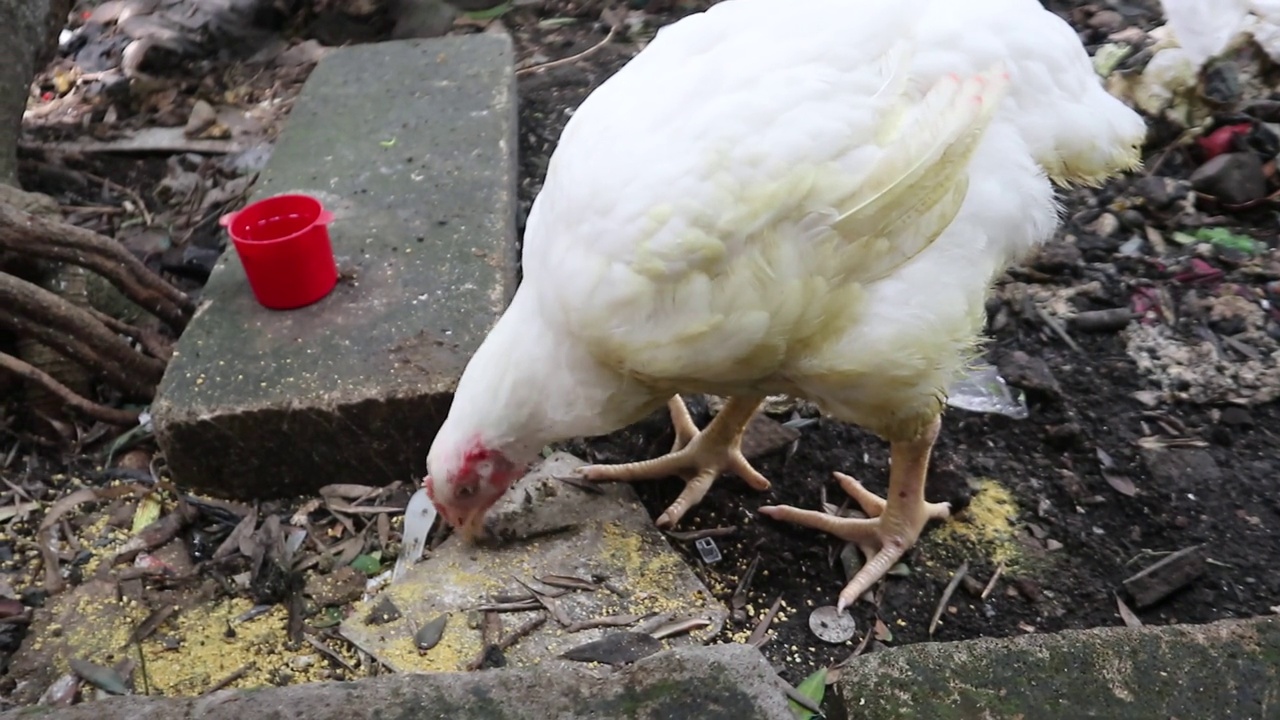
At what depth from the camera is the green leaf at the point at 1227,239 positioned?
11.0ft

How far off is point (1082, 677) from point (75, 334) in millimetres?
2846

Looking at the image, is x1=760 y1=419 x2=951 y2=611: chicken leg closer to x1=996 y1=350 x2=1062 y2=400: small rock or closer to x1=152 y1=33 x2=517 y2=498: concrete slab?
x1=996 y1=350 x2=1062 y2=400: small rock

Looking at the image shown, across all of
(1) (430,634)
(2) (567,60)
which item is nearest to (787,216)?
(1) (430,634)

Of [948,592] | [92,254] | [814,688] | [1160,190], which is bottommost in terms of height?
[948,592]

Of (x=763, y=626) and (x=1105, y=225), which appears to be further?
(x=1105, y=225)

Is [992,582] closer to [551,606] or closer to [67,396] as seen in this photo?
[551,606]

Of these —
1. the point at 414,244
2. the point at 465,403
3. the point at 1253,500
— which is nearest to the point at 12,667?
the point at 465,403

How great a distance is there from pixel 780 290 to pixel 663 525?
102cm

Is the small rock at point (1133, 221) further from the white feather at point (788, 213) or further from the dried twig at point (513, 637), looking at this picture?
the dried twig at point (513, 637)

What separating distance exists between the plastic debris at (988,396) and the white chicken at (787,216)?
0.66 metres

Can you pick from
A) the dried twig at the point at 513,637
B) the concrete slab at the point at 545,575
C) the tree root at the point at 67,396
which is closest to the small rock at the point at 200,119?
the tree root at the point at 67,396

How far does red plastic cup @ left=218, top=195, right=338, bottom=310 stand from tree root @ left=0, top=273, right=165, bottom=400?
48 cm

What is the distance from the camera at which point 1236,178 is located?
3.44 m

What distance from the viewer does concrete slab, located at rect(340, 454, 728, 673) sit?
2289mm
